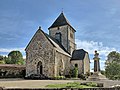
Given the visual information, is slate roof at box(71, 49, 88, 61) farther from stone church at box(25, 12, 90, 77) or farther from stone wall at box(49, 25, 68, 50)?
stone wall at box(49, 25, 68, 50)

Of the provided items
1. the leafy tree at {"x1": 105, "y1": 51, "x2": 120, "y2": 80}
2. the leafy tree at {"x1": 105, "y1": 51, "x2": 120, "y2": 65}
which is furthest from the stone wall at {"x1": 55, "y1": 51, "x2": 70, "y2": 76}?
the leafy tree at {"x1": 105, "y1": 51, "x2": 120, "y2": 65}

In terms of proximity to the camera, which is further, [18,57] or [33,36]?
[18,57]

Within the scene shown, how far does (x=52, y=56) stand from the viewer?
107 ft

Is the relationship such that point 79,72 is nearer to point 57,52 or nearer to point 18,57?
point 57,52

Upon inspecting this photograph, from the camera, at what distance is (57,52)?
110 feet

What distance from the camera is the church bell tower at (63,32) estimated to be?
4156cm

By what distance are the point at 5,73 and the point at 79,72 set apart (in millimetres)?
15961

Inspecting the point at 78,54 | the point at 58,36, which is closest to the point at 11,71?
the point at 58,36

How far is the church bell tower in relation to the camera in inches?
1636

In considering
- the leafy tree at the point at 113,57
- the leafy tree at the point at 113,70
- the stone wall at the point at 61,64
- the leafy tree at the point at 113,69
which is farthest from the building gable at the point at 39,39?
the leafy tree at the point at 113,57

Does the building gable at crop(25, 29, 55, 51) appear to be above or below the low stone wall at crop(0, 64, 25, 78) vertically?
above

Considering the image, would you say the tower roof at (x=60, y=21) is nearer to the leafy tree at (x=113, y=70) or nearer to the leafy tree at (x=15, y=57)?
the leafy tree at (x=113, y=70)

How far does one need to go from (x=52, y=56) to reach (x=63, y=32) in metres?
11.1

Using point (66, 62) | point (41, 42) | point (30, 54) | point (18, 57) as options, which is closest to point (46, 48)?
point (41, 42)
